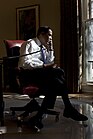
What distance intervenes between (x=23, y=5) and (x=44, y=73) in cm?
480

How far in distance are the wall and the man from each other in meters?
3.65

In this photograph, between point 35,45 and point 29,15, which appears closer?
point 35,45

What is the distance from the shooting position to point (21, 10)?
7.95m

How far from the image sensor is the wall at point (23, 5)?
289 inches

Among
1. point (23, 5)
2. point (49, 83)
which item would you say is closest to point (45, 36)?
point (49, 83)

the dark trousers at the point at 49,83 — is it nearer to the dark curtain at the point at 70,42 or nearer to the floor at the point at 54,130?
the floor at the point at 54,130

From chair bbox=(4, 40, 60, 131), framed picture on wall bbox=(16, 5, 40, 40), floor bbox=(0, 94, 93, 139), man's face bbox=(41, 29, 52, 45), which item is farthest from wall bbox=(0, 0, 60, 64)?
man's face bbox=(41, 29, 52, 45)

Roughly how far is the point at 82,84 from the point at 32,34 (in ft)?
5.85

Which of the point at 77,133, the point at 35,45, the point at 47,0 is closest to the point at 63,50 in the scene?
the point at 47,0

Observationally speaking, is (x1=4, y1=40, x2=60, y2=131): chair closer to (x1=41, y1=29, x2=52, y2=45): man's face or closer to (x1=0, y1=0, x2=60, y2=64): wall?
(x1=41, y1=29, x2=52, y2=45): man's face

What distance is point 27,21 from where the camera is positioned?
784 cm

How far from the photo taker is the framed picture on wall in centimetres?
768

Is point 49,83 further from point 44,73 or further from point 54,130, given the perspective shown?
point 54,130

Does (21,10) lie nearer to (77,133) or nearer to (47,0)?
(47,0)
